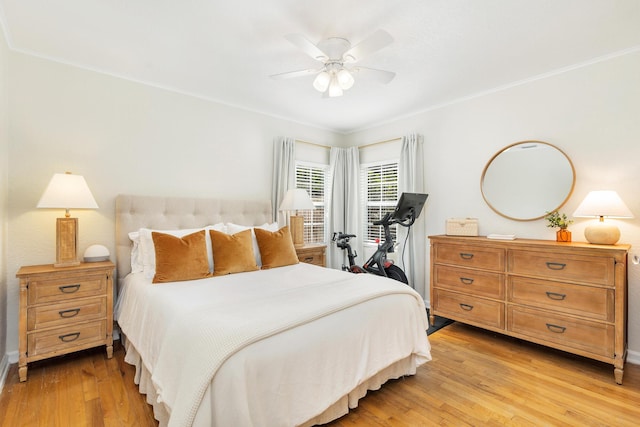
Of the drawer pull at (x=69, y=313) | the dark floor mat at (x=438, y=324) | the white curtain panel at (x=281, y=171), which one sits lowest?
the dark floor mat at (x=438, y=324)

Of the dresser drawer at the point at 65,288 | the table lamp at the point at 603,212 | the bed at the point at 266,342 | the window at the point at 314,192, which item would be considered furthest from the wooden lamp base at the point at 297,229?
the table lamp at the point at 603,212

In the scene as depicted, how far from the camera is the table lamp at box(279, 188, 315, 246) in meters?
3.88

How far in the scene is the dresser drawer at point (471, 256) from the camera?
298cm

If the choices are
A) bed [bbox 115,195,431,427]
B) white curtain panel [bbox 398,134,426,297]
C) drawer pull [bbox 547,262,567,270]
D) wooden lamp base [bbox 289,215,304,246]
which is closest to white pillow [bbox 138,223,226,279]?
bed [bbox 115,195,431,427]

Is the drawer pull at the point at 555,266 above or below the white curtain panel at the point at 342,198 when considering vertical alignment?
below

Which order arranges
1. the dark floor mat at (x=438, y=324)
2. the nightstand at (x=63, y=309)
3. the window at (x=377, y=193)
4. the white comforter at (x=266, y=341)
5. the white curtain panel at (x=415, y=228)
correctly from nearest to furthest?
the white comforter at (x=266, y=341)
the nightstand at (x=63, y=309)
the dark floor mat at (x=438, y=324)
the white curtain panel at (x=415, y=228)
the window at (x=377, y=193)

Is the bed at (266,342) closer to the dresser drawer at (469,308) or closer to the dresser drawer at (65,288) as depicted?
the dresser drawer at (65,288)

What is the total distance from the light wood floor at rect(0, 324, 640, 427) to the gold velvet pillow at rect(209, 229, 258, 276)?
109 cm

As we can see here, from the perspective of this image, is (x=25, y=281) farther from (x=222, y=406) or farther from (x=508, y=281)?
(x=508, y=281)

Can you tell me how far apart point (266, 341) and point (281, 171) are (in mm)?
3049

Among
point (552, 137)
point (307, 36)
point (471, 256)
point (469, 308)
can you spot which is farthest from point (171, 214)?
point (552, 137)

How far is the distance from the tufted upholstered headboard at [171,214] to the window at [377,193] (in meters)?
1.73

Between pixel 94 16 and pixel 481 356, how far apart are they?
4143mm

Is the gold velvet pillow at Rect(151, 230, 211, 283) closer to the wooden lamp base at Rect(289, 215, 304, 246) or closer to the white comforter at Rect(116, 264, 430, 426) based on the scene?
the white comforter at Rect(116, 264, 430, 426)
